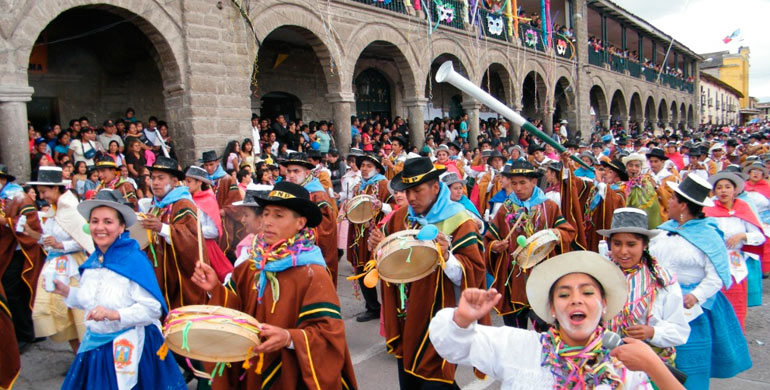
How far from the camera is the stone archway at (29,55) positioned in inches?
356

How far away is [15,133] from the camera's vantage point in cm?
919

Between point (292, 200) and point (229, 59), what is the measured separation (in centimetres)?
1010

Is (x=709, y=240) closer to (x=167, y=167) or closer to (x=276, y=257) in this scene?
(x=276, y=257)

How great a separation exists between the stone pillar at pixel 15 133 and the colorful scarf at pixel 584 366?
9.74 metres

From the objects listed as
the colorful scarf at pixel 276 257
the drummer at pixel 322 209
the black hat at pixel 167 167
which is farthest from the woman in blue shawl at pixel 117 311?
the drummer at pixel 322 209

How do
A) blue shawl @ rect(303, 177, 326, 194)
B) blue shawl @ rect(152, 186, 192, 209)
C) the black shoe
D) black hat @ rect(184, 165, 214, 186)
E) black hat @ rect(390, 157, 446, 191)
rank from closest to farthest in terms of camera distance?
black hat @ rect(390, 157, 446, 191), blue shawl @ rect(152, 186, 192, 209), black hat @ rect(184, 165, 214, 186), blue shawl @ rect(303, 177, 326, 194), the black shoe

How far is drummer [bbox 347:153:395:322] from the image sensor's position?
6695 millimetres

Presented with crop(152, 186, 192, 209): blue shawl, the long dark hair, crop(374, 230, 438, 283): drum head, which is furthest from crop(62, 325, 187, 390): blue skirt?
the long dark hair

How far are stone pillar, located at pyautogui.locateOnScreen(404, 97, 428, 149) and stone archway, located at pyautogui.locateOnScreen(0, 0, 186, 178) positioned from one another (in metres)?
7.87

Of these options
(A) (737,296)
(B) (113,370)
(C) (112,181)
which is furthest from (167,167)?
(A) (737,296)

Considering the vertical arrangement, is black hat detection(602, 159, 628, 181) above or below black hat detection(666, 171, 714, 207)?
above

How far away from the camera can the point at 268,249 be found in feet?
9.64

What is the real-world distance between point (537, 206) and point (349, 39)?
10.8 meters

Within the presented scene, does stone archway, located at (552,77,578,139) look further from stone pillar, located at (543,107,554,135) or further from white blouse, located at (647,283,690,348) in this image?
white blouse, located at (647,283,690,348)
